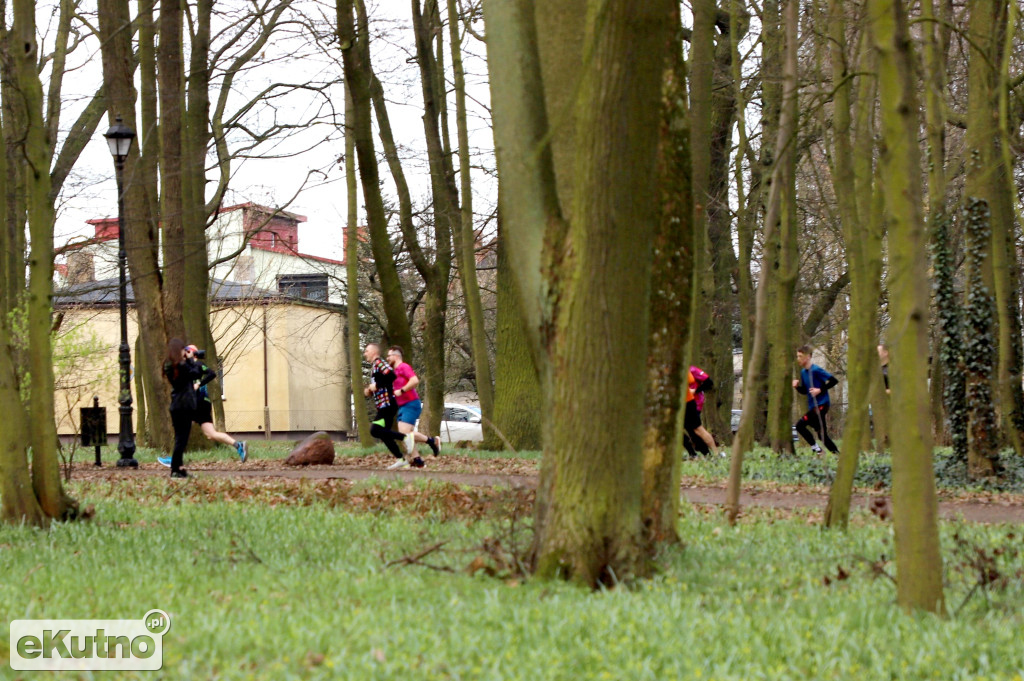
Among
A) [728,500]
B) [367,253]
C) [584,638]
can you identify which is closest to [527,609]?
[584,638]

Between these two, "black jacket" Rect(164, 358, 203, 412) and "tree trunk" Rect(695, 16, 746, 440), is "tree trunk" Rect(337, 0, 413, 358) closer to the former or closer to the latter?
"black jacket" Rect(164, 358, 203, 412)

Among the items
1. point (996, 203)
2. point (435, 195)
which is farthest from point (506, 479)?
point (435, 195)

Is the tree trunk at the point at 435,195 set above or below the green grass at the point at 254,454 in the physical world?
above

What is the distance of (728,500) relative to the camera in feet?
28.8

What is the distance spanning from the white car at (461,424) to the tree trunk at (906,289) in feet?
112

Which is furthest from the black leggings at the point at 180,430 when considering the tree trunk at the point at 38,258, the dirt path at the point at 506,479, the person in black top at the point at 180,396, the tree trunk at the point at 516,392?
the tree trunk at the point at 516,392

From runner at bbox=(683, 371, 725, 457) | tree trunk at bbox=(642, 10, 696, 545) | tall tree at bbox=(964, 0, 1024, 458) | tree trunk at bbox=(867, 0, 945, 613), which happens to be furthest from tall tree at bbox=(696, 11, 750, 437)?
tree trunk at bbox=(867, 0, 945, 613)

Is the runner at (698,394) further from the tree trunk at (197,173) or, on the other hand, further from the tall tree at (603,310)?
the tall tree at (603,310)

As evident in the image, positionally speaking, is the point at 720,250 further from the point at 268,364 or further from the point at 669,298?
the point at 268,364

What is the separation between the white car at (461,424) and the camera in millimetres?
40500

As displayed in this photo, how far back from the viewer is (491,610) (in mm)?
5191

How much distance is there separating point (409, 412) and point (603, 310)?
10682mm

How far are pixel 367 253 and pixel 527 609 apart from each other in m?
34.7

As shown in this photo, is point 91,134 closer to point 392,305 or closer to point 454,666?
point 392,305
